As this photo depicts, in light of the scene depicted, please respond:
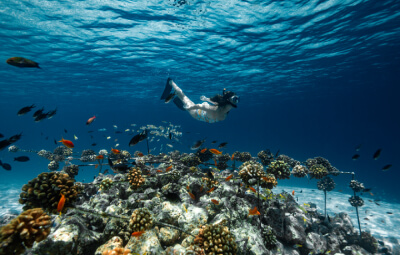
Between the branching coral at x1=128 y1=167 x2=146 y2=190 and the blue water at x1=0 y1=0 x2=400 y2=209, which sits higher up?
the blue water at x1=0 y1=0 x2=400 y2=209

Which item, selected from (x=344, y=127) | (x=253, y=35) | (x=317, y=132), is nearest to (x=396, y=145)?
(x=344, y=127)

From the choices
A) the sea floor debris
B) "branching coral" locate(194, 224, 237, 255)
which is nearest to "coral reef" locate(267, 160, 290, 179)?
the sea floor debris

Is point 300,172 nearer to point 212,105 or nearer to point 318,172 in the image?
point 318,172

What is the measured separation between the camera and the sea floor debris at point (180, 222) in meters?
3.48

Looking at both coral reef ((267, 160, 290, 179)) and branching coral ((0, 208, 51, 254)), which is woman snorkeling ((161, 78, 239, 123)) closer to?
coral reef ((267, 160, 290, 179))

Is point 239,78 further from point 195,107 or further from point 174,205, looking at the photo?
point 174,205

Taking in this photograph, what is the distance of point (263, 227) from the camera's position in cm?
497

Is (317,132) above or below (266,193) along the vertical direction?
below

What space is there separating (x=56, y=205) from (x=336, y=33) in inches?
904

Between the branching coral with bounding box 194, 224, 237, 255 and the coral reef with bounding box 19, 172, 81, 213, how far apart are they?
3018 mm

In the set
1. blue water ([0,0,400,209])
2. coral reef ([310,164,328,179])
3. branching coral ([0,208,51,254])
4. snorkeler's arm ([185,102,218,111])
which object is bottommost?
coral reef ([310,164,328,179])

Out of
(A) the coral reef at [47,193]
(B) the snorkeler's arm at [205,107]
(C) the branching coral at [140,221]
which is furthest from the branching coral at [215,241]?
(B) the snorkeler's arm at [205,107]

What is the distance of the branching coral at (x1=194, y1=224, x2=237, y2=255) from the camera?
11.2 feet

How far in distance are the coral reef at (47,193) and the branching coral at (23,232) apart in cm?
72
